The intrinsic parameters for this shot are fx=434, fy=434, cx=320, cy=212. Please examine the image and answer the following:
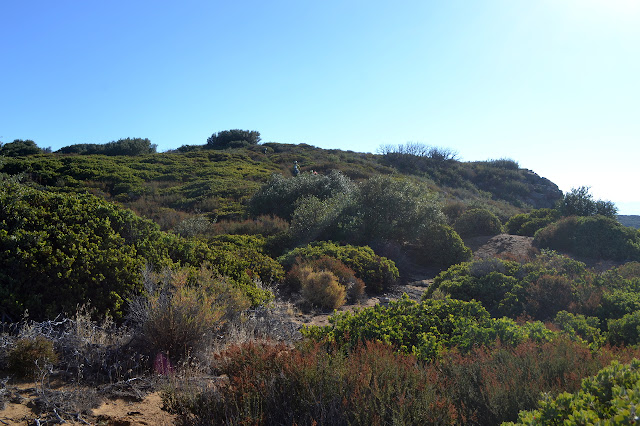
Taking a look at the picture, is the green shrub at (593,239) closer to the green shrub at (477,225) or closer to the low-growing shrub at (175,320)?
the green shrub at (477,225)

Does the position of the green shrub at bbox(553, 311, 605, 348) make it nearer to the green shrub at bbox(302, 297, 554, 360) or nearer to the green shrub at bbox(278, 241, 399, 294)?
the green shrub at bbox(302, 297, 554, 360)

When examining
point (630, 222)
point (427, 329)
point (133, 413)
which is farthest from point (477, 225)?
point (630, 222)

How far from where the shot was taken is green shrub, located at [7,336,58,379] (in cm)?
380

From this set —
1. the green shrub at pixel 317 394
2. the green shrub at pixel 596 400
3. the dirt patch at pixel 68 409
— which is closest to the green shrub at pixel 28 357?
the dirt patch at pixel 68 409

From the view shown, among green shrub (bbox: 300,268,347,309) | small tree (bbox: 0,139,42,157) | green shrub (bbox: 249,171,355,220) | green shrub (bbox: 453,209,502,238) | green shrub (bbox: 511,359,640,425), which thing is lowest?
green shrub (bbox: 300,268,347,309)

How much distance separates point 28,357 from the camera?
3820mm

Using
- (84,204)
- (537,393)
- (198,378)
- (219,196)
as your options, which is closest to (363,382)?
Result: (537,393)

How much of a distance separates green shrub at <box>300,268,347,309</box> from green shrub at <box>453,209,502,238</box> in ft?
29.5

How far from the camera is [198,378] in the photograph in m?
3.70

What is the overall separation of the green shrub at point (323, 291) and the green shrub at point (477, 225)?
354 inches

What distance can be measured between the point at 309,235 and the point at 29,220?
758 cm

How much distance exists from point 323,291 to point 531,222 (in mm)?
10897

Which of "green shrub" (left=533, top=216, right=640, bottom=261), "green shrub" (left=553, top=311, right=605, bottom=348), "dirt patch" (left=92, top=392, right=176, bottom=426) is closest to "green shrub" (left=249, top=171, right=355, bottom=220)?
"green shrub" (left=533, top=216, right=640, bottom=261)

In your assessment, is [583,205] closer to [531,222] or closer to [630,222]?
[531,222]
